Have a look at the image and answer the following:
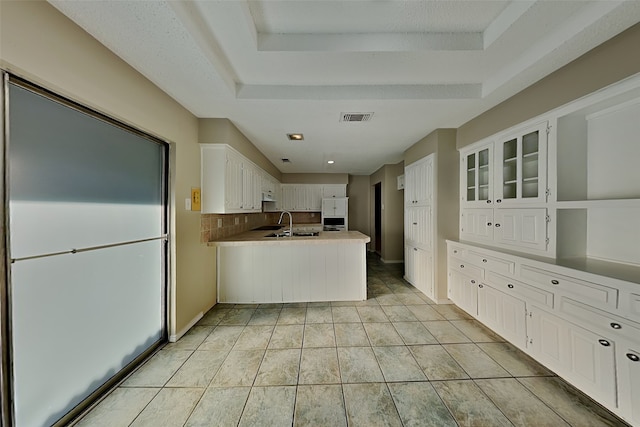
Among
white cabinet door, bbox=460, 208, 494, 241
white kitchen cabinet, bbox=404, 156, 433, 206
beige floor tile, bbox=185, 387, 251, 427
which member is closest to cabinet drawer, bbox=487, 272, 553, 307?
white cabinet door, bbox=460, 208, 494, 241

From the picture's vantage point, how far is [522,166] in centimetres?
227

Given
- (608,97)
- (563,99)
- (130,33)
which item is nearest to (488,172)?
(563,99)

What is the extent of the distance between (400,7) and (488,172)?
82.7 inches

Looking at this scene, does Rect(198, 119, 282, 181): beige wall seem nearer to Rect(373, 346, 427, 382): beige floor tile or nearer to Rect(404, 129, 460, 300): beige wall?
Rect(404, 129, 460, 300): beige wall

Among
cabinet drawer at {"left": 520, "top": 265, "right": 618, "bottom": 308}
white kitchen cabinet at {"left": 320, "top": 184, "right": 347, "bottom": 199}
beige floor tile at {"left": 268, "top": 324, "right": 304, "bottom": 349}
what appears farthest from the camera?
white kitchen cabinet at {"left": 320, "top": 184, "right": 347, "bottom": 199}

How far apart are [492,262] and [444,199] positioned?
3.67 feet

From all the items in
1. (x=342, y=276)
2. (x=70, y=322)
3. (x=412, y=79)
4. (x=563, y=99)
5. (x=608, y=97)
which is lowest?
(x=342, y=276)

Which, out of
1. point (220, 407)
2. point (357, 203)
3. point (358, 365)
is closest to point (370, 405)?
point (358, 365)

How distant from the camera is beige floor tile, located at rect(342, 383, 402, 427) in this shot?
4.80ft

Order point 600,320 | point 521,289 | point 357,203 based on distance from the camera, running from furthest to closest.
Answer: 1. point 357,203
2. point 521,289
3. point 600,320

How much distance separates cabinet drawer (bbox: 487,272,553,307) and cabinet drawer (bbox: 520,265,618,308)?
8 cm

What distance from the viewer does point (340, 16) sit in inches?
64.2

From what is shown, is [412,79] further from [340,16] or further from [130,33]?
[130,33]

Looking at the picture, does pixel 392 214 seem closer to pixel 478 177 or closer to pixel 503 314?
pixel 478 177
